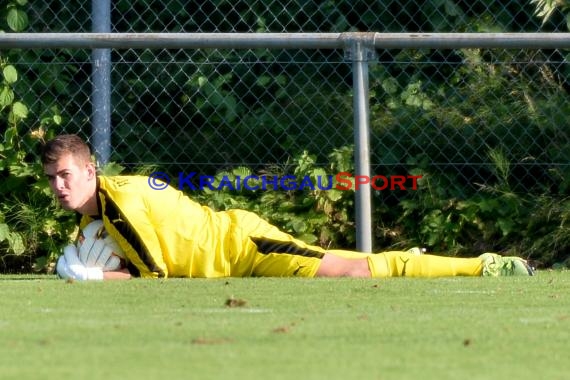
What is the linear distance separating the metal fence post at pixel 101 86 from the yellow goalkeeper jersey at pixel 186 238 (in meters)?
1.58

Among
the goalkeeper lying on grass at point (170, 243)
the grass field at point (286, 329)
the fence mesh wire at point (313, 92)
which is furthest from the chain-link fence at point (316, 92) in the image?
the grass field at point (286, 329)

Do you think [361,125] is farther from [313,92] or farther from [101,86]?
[101,86]

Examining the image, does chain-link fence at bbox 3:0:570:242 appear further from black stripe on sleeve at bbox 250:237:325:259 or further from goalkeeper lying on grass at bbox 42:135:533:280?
black stripe on sleeve at bbox 250:237:325:259

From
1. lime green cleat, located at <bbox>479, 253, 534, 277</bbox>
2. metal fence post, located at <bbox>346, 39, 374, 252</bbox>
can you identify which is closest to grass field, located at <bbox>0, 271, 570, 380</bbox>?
lime green cleat, located at <bbox>479, 253, 534, 277</bbox>

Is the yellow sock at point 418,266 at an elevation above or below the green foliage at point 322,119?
below

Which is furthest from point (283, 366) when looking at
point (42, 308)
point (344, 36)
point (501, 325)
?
point (344, 36)

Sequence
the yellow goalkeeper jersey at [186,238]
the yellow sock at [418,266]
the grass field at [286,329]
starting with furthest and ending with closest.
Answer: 1. the yellow sock at [418,266]
2. the yellow goalkeeper jersey at [186,238]
3. the grass field at [286,329]

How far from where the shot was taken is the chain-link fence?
336 inches

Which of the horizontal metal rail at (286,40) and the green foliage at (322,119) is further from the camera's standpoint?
the green foliage at (322,119)

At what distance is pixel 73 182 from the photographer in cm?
668

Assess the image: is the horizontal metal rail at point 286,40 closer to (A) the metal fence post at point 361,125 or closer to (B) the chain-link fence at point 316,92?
(A) the metal fence post at point 361,125

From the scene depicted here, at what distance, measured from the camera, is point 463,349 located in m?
4.27

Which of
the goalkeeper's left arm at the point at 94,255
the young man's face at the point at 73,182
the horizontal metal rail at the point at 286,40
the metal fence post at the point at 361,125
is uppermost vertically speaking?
the horizontal metal rail at the point at 286,40

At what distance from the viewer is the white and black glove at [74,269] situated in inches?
261
